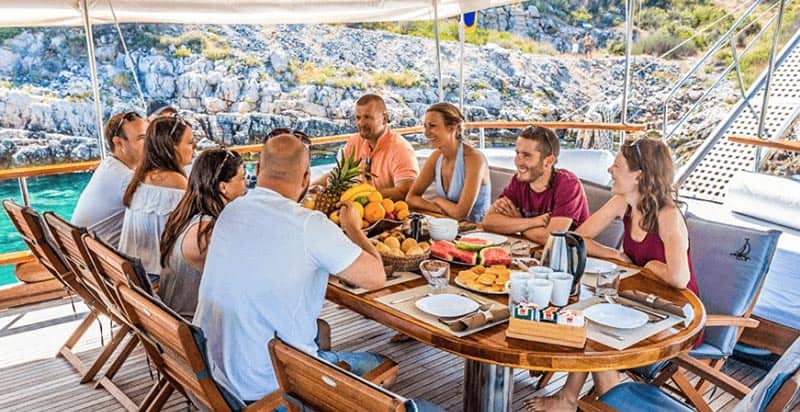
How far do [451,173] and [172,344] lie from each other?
1.90 metres

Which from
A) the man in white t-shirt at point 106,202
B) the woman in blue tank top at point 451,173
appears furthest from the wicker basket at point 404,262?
the man in white t-shirt at point 106,202

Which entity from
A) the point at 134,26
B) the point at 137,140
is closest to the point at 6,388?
the point at 137,140

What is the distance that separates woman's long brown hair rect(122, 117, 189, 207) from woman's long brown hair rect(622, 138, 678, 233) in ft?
6.03

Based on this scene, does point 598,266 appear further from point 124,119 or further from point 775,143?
point 775,143

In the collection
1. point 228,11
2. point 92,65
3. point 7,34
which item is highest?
point 7,34

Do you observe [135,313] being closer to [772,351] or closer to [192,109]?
[772,351]

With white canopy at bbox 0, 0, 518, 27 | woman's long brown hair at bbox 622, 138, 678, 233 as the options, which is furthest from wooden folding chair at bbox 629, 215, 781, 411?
white canopy at bbox 0, 0, 518, 27

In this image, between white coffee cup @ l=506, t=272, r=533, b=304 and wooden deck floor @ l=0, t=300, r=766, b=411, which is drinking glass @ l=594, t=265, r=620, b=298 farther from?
wooden deck floor @ l=0, t=300, r=766, b=411

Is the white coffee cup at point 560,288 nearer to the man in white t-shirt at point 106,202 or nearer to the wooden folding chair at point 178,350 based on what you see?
the wooden folding chair at point 178,350

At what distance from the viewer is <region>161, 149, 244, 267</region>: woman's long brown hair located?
2.07 m

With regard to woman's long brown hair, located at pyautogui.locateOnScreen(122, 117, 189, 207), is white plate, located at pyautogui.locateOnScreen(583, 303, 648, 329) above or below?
below

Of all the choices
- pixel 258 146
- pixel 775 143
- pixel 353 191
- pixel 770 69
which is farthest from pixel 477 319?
pixel 770 69

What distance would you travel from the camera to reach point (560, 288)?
1.74m

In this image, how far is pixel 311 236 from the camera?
5.23ft
